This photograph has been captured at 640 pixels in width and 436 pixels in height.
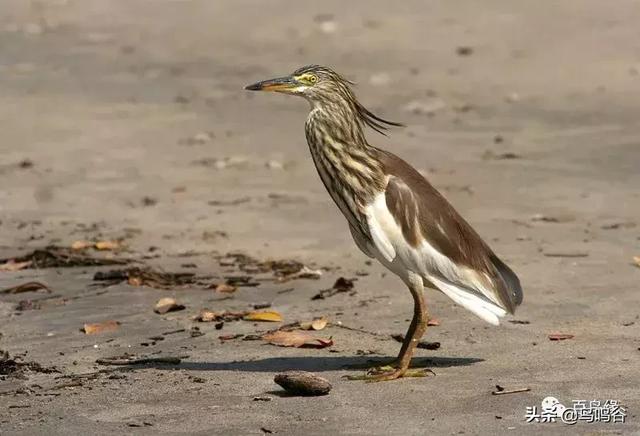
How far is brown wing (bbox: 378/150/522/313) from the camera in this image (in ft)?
22.0

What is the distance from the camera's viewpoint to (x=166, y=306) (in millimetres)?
8172

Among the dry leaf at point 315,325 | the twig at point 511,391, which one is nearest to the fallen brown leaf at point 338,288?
the dry leaf at point 315,325

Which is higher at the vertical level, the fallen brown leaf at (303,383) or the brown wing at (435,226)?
the brown wing at (435,226)

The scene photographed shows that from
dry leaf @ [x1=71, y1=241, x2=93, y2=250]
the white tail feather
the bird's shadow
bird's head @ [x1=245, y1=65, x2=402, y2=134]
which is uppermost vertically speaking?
bird's head @ [x1=245, y1=65, x2=402, y2=134]

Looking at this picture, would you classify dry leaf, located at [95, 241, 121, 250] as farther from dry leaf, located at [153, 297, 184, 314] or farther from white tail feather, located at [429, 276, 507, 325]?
white tail feather, located at [429, 276, 507, 325]

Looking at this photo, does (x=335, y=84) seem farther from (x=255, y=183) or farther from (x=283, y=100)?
(x=283, y=100)

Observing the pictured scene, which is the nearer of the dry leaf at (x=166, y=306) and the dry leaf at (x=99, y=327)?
the dry leaf at (x=99, y=327)

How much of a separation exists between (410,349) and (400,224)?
1.96 ft

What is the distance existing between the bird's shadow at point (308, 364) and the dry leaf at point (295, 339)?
0.58 feet

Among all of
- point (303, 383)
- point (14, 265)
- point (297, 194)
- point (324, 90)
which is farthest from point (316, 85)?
point (297, 194)

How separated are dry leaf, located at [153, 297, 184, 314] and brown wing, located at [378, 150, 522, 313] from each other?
1.91m

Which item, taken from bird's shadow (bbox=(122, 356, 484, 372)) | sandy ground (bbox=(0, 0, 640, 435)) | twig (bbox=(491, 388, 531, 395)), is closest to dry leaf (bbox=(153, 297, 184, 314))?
sandy ground (bbox=(0, 0, 640, 435))

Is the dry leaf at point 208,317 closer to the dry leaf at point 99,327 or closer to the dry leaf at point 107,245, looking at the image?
the dry leaf at point 99,327

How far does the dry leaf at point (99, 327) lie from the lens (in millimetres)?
7747
